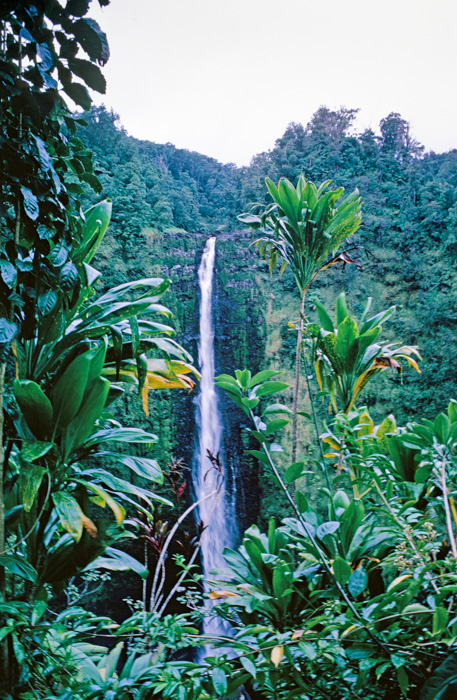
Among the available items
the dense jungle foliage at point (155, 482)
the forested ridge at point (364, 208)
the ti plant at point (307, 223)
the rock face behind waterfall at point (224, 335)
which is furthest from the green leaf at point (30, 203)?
the forested ridge at point (364, 208)

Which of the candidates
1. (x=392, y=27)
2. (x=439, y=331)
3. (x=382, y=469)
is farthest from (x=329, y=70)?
(x=382, y=469)

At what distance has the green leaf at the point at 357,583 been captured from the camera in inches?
31.6

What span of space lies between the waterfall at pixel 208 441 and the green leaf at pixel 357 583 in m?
3.18

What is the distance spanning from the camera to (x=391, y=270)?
5945 millimetres

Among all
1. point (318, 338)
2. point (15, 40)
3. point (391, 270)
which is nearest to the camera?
point (15, 40)

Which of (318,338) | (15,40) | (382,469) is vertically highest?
(15,40)

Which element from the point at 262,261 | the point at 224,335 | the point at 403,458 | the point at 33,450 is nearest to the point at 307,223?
the point at 403,458

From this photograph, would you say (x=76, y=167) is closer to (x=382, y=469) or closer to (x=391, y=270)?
(x=382, y=469)

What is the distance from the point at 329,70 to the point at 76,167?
12.1 feet

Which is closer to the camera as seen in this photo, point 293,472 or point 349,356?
point 293,472

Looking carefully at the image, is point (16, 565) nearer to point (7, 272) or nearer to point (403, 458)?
point (7, 272)

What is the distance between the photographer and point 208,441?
471cm

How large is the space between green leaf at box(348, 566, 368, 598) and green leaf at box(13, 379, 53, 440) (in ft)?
2.63

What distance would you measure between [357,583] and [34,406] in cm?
84
